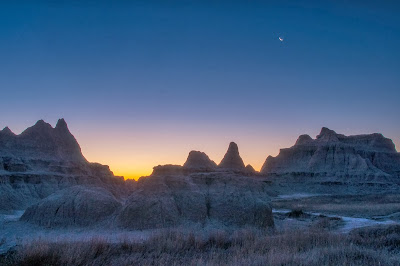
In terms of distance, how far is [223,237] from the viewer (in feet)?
46.5

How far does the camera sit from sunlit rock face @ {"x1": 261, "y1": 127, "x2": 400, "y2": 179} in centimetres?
10525

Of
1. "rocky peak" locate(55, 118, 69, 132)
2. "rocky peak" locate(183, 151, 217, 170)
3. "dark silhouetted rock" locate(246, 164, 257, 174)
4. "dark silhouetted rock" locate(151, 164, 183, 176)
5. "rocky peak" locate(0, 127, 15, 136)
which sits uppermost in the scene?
"rocky peak" locate(55, 118, 69, 132)

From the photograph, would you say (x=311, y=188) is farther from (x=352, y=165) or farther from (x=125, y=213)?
(x=125, y=213)

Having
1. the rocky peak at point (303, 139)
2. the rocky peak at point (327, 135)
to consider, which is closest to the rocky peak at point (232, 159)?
the rocky peak at point (303, 139)

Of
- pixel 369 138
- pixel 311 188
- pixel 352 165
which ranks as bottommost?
pixel 311 188

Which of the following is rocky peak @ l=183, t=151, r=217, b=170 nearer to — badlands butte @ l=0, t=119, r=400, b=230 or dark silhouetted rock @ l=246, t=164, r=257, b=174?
badlands butte @ l=0, t=119, r=400, b=230

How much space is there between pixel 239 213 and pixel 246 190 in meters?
2.51

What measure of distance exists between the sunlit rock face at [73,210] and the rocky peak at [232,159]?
88.1m

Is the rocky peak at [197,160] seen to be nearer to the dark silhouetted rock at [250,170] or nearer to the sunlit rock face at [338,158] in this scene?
the dark silhouetted rock at [250,170]

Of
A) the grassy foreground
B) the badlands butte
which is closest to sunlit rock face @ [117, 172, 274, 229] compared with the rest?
the badlands butte

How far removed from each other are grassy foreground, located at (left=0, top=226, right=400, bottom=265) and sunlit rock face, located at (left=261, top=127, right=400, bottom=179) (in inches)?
3765

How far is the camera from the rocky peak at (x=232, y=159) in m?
109

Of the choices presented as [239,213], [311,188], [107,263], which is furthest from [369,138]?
[107,263]

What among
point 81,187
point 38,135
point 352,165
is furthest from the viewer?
point 352,165
